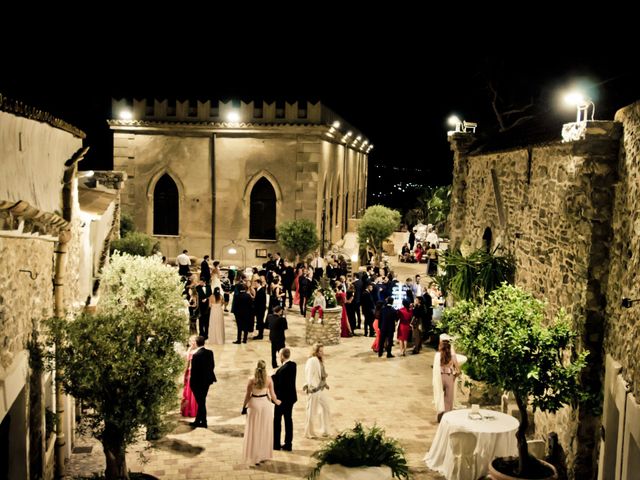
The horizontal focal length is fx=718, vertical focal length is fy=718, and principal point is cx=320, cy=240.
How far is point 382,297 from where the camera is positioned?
60.6 feet

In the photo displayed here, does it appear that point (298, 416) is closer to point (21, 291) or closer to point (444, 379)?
point (444, 379)

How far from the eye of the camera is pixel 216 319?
16.5 meters

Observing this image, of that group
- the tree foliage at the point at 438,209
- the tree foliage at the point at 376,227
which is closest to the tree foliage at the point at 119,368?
the tree foliage at the point at 376,227

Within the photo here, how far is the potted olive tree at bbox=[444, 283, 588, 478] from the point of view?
25.8 ft

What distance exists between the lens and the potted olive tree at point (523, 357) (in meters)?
7.86

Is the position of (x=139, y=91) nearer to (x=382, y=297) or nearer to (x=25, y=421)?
(x=382, y=297)

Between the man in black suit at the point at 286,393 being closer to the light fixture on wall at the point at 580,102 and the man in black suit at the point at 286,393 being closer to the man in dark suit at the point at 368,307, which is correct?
the light fixture on wall at the point at 580,102

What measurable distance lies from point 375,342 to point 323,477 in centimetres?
994

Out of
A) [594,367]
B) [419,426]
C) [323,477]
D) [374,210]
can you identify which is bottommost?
[419,426]

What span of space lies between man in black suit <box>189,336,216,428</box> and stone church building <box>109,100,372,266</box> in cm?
1466

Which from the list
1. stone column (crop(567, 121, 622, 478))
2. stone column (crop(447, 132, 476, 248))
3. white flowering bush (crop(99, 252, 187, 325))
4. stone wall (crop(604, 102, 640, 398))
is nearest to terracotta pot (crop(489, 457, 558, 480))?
stone column (crop(567, 121, 622, 478))

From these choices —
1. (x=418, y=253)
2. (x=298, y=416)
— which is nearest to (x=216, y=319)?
(x=298, y=416)

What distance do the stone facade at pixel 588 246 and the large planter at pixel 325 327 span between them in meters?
6.35

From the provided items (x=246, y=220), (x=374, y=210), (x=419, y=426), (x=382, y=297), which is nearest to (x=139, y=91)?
(x=246, y=220)
